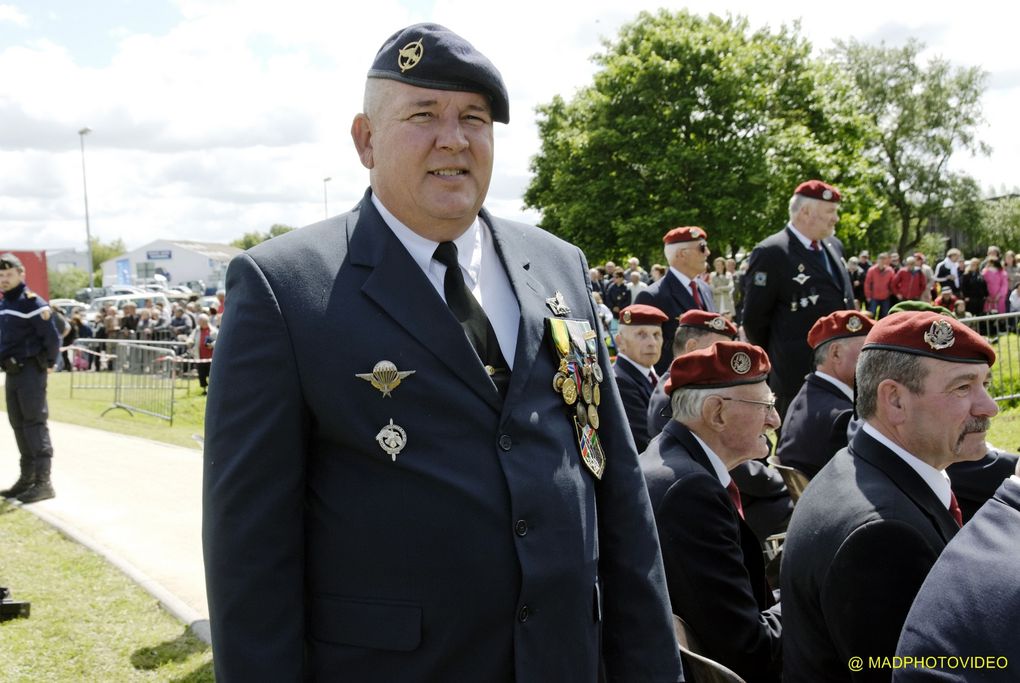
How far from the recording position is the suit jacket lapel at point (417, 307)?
194cm

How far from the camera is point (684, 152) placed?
106 ft

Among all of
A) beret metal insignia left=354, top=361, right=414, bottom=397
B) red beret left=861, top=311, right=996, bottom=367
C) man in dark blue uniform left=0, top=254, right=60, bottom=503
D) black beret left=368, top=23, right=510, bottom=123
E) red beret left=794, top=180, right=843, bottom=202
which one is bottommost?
man in dark blue uniform left=0, top=254, right=60, bottom=503

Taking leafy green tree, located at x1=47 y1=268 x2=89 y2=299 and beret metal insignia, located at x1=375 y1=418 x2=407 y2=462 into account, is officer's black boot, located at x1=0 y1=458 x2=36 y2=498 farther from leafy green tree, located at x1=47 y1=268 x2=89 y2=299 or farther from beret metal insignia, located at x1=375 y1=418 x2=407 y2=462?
leafy green tree, located at x1=47 y1=268 x2=89 y2=299

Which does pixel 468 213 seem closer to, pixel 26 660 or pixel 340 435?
pixel 340 435

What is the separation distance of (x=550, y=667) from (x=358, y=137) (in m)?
1.21

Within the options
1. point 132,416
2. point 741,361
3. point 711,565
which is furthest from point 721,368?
point 132,416

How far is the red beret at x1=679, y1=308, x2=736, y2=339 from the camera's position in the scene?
229 inches

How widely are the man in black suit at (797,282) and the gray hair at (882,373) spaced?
361 centimetres

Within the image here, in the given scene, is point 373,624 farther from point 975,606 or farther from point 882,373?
point 882,373

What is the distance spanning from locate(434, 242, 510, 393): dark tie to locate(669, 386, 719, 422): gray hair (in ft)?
5.68

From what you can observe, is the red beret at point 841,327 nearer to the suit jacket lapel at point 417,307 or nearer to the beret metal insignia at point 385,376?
the suit jacket lapel at point 417,307

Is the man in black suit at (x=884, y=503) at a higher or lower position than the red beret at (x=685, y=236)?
lower

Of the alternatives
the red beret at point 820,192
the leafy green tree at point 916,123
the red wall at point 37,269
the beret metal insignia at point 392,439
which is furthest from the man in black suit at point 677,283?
the leafy green tree at point 916,123

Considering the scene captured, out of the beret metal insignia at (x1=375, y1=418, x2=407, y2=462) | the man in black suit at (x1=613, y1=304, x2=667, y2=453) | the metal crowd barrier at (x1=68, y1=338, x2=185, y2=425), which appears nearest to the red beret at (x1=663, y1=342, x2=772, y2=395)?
the beret metal insignia at (x1=375, y1=418, x2=407, y2=462)
